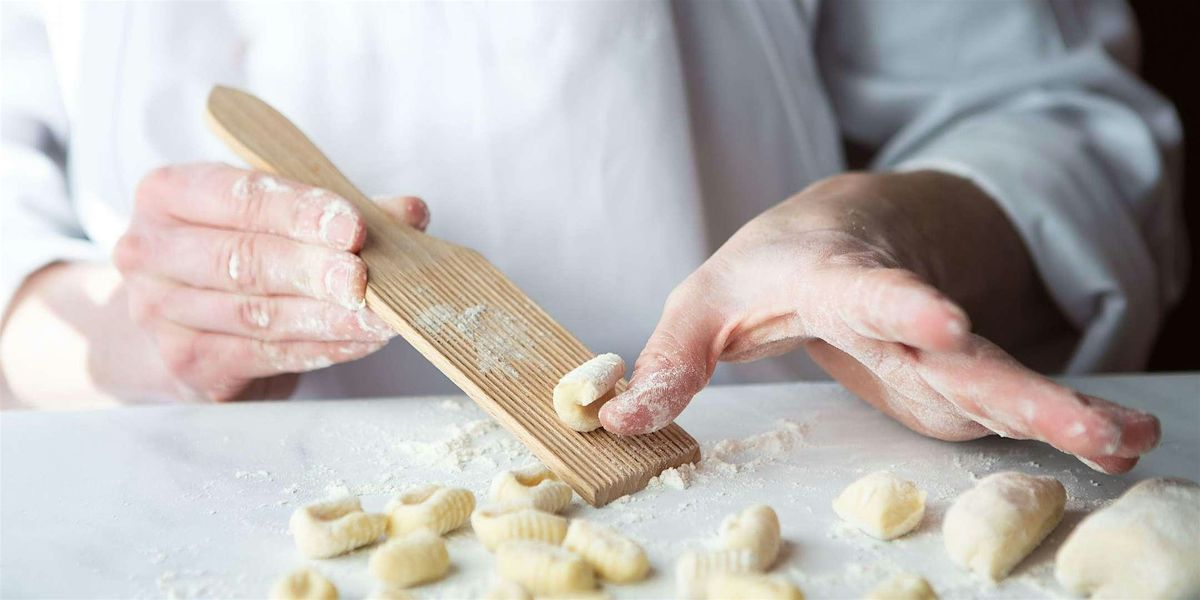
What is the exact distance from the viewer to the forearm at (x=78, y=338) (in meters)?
1.24

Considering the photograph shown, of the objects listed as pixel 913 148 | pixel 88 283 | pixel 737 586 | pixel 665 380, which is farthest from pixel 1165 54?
pixel 88 283

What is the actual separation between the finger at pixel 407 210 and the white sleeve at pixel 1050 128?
2.29ft

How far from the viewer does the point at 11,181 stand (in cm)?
124

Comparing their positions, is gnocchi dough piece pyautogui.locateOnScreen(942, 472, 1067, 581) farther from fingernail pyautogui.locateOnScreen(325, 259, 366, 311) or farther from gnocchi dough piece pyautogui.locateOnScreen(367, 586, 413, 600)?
fingernail pyautogui.locateOnScreen(325, 259, 366, 311)

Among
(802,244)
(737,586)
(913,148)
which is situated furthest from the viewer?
(913,148)

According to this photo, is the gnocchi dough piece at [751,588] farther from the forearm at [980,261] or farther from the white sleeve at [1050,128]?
the white sleeve at [1050,128]

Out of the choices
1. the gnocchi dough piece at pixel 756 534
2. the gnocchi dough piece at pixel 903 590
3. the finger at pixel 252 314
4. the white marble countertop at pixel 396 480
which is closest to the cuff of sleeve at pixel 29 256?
the finger at pixel 252 314

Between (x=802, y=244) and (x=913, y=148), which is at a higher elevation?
(x=802, y=244)

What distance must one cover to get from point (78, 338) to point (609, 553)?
2.80 ft

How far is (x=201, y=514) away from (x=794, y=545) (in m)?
0.46

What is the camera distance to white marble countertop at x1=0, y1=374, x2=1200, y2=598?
720mm

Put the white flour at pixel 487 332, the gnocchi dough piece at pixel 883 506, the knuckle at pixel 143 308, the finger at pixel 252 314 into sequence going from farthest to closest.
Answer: the knuckle at pixel 143 308, the finger at pixel 252 314, the white flour at pixel 487 332, the gnocchi dough piece at pixel 883 506

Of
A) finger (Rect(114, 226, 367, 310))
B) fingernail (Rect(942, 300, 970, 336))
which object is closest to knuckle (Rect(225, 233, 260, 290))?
finger (Rect(114, 226, 367, 310))

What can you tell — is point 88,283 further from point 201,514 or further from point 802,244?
point 802,244
